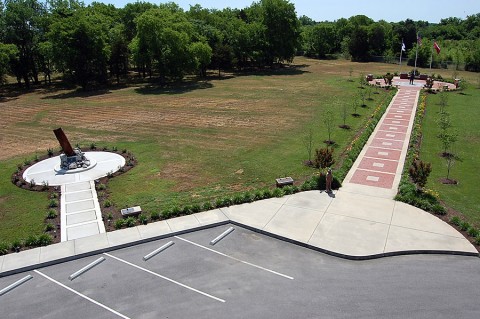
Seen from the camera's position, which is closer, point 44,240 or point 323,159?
point 44,240

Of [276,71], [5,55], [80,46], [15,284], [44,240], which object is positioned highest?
[80,46]

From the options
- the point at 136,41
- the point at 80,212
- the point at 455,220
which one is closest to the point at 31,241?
the point at 80,212

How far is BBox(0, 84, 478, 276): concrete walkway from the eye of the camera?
14.7 m

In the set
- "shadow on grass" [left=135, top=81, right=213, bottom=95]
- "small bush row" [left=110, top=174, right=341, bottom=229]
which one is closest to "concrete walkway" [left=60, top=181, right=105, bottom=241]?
"small bush row" [left=110, top=174, right=341, bottom=229]

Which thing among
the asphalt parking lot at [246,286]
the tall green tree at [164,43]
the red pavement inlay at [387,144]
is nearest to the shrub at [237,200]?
the asphalt parking lot at [246,286]

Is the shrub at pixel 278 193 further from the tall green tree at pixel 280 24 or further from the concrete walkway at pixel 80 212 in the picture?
the tall green tree at pixel 280 24

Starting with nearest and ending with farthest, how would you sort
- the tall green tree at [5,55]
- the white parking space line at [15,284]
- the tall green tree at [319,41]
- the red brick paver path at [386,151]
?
the white parking space line at [15,284] < the red brick paver path at [386,151] < the tall green tree at [5,55] < the tall green tree at [319,41]

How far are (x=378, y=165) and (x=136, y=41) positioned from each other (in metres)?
42.6

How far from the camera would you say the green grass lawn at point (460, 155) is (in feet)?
60.1

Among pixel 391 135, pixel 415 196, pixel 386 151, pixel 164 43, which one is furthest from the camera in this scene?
pixel 164 43

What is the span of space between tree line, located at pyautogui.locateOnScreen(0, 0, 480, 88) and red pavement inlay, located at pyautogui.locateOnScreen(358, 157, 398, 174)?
36579mm

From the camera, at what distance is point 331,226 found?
1630 centimetres

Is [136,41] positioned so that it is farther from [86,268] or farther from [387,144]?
[86,268]

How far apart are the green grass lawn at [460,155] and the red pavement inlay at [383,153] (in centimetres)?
163
